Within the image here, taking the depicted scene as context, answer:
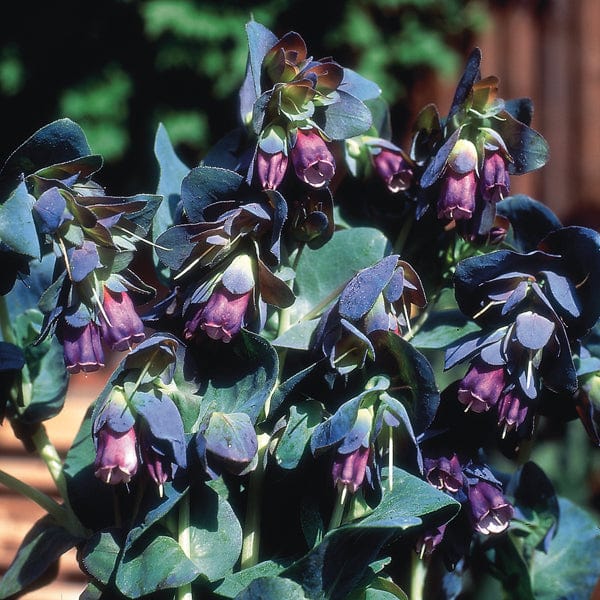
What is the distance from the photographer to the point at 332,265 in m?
0.57

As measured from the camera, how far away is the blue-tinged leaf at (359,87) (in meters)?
0.53

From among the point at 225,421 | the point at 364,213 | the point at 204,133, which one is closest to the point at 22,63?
the point at 204,133

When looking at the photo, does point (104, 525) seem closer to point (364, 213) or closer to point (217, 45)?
point (364, 213)

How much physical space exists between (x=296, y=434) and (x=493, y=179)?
7.3 inches

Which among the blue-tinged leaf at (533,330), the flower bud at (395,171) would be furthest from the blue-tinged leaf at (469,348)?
the flower bud at (395,171)

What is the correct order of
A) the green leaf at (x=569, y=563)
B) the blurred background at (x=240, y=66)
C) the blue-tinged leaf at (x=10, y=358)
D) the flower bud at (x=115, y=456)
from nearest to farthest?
the flower bud at (x=115, y=456)
the blue-tinged leaf at (x=10, y=358)
the green leaf at (x=569, y=563)
the blurred background at (x=240, y=66)

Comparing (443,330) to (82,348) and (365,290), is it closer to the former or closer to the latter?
(365,290)

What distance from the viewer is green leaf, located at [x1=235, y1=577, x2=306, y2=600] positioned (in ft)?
1.43

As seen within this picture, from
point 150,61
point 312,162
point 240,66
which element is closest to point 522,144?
point 312,162

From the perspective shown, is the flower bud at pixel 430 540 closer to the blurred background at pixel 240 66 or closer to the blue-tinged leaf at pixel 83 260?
the blue-tinged leaf at pixel 83 260

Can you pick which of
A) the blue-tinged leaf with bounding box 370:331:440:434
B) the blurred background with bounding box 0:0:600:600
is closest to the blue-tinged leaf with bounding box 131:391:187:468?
the blue-tinged leaf with bounding box 370:331:440:434

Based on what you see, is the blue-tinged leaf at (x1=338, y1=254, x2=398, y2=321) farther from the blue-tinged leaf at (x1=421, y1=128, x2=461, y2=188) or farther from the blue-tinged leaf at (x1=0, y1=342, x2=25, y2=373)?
the blue-tinged leaf at (x1=0, y1=342, x2=25, y2=373)

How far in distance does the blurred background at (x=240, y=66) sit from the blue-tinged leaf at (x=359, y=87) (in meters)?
1.83

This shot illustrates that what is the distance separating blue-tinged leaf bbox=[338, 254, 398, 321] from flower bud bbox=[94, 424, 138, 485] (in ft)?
0.42
